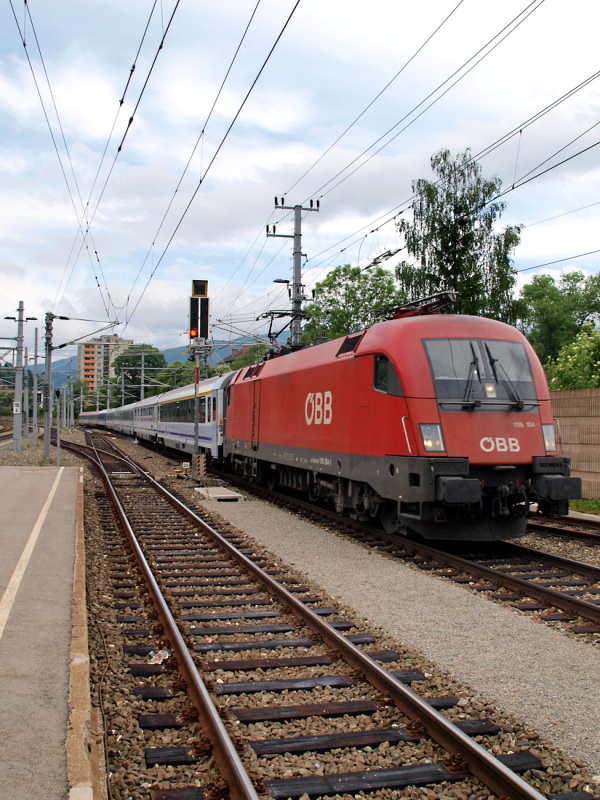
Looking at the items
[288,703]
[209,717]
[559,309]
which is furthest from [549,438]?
[559,309]

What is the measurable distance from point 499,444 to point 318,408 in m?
4.27

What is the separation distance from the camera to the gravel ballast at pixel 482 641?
16.1 ft

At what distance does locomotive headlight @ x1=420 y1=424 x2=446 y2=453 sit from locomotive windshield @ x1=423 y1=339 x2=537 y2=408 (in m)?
0.43

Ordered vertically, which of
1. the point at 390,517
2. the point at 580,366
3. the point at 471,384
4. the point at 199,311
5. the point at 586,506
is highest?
the point at 199,311

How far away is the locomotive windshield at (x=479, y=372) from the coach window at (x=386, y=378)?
50cm

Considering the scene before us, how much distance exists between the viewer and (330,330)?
40.2 meters

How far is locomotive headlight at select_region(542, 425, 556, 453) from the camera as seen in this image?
10125mm

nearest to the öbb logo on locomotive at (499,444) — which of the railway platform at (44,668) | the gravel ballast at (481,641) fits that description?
the gravel ballast at (481,641)

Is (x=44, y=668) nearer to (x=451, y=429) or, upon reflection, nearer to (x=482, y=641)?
(x=482, y=641)

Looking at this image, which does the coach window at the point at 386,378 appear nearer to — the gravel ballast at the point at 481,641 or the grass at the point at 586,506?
the gravel ballast at the point at 481,641

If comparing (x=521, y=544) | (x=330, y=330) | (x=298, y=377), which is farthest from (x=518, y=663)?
(x=330, y=330)

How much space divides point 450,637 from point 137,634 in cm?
279

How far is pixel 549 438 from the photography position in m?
10.2

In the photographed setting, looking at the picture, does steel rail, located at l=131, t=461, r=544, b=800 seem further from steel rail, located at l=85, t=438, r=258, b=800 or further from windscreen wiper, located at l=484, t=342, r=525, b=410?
windscreen wiper, located at l=484, t=342, r=525, b=410
